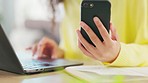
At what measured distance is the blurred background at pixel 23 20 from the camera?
2.46 metres

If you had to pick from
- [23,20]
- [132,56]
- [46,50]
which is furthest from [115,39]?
[23,20]

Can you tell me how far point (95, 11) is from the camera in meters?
0.69

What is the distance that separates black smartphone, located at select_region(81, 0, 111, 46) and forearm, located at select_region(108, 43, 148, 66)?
9 cm

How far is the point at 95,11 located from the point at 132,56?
7.5 inches

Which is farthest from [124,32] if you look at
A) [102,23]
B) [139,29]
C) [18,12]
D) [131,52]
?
[18,12]

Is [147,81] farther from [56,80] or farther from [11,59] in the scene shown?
[11,59]

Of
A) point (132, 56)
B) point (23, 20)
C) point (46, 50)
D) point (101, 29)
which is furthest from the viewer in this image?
point (23, 20)

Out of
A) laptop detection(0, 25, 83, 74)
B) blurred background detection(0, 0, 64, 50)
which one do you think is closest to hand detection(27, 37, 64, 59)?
laptop detection(0, 25, 83, 74)

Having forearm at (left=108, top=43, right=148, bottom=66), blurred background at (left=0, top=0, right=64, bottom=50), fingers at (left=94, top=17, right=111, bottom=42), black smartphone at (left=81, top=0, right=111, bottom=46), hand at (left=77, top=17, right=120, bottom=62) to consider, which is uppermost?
black smartphone at (left=81, top=0, right=111, bottom=46)

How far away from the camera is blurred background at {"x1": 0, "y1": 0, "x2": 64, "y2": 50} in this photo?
8.08ft

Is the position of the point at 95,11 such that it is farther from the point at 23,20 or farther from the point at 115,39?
the point at 23,20

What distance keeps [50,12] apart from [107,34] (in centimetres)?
68

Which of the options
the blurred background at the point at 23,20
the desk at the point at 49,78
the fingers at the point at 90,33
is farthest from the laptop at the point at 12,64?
the blurred background at the point at 23,20

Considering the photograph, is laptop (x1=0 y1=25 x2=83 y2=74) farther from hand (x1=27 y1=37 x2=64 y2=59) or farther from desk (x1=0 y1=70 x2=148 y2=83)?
hand (x1=27 y1=37 x2=64 y2=59)
